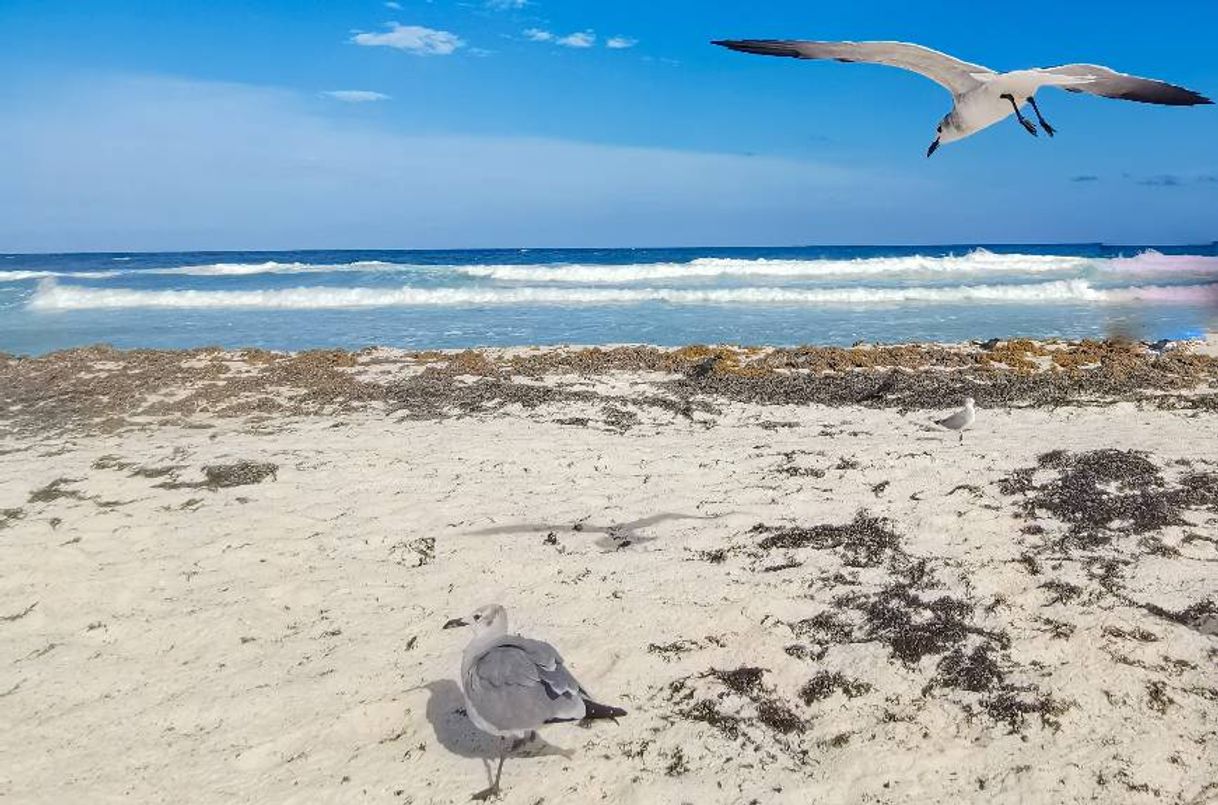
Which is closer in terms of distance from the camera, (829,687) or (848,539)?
(829,687)

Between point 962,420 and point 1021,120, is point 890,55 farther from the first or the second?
point 962,420

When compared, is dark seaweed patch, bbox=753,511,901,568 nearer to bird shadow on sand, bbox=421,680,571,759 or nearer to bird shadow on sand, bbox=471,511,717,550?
bird shadow on sand, bbox=471,511,717,550

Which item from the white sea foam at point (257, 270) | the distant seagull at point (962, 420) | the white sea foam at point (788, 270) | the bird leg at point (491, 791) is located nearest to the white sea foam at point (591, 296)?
the white sea foam at point (788, 270)

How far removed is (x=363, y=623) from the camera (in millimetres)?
4266

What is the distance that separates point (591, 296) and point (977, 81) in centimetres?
1995

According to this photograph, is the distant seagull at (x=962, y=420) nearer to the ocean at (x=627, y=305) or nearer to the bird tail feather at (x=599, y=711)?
the bird tail feather at (x=599, y=711)

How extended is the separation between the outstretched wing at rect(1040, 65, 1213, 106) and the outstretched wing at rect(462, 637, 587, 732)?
3.85 meters

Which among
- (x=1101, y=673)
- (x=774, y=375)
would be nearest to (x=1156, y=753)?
(x=1101, y=673)

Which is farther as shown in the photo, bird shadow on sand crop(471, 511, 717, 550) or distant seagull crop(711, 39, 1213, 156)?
bird shadow on sand crop(471, 511, 717, 550)

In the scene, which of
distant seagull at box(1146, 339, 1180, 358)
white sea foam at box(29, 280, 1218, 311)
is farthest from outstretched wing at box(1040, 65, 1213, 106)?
white sea foam at box(29, 280, 1218, 311)

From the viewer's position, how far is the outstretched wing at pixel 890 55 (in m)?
4.66

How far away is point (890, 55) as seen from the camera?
4.89 m

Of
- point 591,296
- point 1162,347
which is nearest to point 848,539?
point 1162,347

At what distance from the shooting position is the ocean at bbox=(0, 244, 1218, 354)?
51.3 ft
